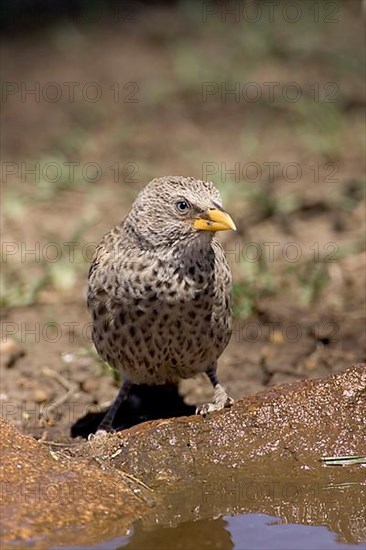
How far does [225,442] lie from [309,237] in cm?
312

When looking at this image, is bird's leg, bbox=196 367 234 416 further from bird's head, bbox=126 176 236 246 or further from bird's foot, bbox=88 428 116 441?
bird's head, bbox=126 176 236 246

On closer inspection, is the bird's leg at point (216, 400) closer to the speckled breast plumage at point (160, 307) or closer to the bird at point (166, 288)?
the bird at point (166, 288)

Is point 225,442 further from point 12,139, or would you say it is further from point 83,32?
point 83,32

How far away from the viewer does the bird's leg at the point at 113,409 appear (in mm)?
5580

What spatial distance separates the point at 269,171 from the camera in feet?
29.1

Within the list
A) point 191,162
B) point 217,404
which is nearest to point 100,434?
point 217,404

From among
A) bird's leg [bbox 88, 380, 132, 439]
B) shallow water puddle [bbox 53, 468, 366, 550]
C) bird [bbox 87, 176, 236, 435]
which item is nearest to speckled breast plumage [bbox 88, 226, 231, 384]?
bird [bbox 87, 176, 236, 435]

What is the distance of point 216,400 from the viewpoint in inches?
213

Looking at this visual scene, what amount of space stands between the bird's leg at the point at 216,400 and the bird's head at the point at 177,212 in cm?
69

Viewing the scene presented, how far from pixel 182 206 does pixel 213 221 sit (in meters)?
A: 0.19

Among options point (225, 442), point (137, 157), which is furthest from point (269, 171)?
point (225, 442)

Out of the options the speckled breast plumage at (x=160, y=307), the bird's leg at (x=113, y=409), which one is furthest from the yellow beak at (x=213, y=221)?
the bird's leg at (x=113, y=409)

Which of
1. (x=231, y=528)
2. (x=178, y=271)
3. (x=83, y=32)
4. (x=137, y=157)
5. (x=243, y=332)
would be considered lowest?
(x=231, y=528)

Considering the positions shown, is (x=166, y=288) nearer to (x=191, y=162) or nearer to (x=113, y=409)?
(x=113, y=409)
